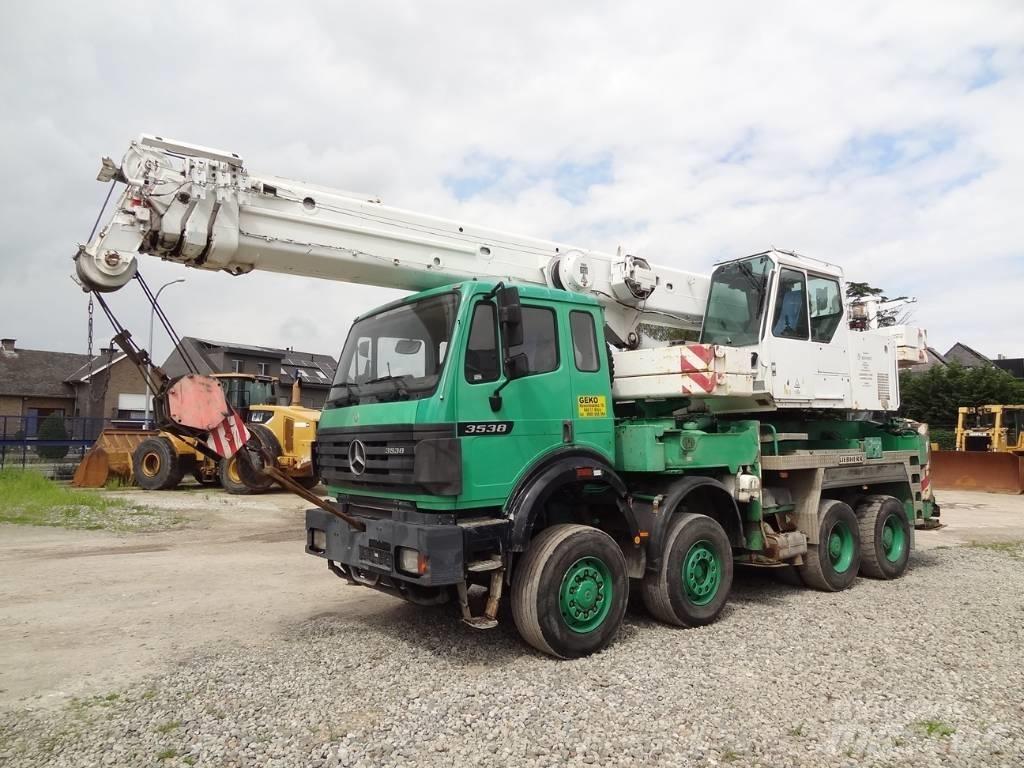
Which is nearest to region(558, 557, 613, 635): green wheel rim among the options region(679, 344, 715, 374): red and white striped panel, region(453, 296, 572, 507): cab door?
region(453, 296, 572, 507): cab door

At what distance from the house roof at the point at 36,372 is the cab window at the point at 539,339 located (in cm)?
4842

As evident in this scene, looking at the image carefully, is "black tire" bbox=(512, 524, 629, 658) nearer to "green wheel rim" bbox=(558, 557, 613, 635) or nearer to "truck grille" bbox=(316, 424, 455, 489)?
"green wheel rim" bbox=(558, 557, 613, 635)

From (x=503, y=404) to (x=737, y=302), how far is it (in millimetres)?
3455

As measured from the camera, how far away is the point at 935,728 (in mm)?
4012

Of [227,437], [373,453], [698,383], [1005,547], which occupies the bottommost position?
[1005,547]

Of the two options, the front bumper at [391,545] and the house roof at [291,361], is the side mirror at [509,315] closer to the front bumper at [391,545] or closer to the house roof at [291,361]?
the front bumper at [391,545]

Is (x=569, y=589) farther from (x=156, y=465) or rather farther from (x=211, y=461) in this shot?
(x=156, y=465)

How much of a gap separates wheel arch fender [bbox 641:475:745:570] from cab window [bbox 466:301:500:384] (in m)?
1.83

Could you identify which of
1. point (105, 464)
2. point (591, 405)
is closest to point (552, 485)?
point (591, 405)

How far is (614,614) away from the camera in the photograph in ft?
17.9

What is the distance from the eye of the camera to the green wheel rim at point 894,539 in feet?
27.2

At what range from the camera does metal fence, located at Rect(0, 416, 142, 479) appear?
76.0ft

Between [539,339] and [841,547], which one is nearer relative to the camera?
[539,339]

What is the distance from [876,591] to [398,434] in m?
5.41
